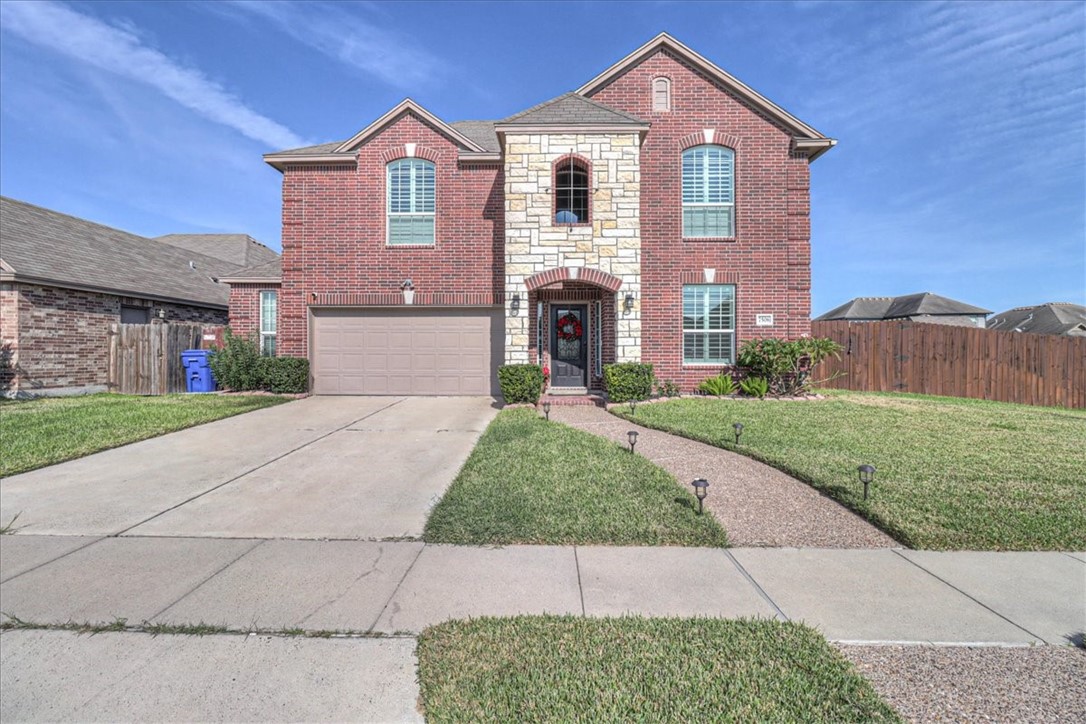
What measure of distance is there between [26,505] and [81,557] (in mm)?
1918

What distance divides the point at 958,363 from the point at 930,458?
409 inches

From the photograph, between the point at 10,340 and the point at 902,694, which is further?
the point at 10,340

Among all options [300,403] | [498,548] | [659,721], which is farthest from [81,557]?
[300,403]

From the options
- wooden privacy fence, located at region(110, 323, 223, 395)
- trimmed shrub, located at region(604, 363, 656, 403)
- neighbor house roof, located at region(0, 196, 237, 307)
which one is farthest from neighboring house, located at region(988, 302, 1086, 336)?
neighbor house roof, located at region(0, 196, 237, 307)

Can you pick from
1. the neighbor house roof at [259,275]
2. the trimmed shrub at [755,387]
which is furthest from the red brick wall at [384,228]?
the trimmed shrub at [755,387]

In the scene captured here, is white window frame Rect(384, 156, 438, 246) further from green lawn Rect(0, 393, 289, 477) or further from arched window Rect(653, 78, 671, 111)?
arched window Rect(653, 78, 671, 111)

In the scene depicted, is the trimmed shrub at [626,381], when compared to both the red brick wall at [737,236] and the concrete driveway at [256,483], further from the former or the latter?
the concrete driveway at [256,483]

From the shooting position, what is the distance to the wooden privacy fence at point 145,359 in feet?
44.5

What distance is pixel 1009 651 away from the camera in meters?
2.68

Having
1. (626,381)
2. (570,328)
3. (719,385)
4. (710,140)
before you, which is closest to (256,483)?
(626,381)

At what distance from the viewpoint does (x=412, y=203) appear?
13.0 m

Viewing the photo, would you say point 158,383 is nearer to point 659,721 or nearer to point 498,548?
point 498,548

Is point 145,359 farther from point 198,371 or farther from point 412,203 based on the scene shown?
point 412,203

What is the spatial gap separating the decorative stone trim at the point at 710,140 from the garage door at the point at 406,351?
21.5ft
